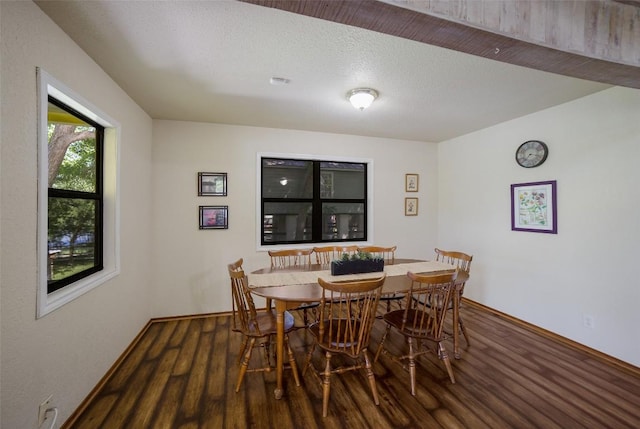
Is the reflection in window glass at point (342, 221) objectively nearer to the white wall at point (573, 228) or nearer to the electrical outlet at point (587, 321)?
the white wall at point (573, 228)

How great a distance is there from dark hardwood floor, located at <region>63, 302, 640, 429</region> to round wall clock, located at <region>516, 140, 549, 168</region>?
196 centimetres

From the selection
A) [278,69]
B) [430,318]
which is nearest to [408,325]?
[430,318]

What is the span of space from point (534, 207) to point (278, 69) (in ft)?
10.4

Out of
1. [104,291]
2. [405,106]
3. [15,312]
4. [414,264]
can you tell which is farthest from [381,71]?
[104,291]

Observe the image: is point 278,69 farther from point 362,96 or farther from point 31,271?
Result: point 31,271

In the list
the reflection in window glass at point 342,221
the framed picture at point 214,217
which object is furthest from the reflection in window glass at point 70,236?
the reflection in window glass at point 342,221

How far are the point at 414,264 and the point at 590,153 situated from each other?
2000mm

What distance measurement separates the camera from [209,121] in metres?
3.36

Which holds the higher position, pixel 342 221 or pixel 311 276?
pixel 342 221

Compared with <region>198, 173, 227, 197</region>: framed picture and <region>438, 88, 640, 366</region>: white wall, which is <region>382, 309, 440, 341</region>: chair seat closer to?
<region>438, 88, 640, 366</region>: white wall

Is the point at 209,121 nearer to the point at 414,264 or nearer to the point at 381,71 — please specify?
the point at 381,71

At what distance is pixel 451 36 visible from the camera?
1289mm

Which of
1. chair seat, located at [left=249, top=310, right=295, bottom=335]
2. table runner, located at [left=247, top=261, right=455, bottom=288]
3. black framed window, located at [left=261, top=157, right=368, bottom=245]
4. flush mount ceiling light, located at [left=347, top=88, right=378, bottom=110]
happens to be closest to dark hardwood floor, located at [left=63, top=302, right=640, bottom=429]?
chair seat, located at [left=249, top=310, right=295, bottom=335]

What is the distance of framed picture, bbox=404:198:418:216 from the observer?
4312 millimetres
